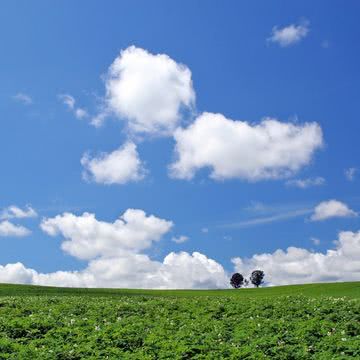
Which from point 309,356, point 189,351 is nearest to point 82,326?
point 189,351

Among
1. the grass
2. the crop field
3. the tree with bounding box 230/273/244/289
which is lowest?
the crop field

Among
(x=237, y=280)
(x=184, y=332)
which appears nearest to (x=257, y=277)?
(x=237, y=280)

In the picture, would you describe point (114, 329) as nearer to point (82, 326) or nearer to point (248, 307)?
point (82, 326)

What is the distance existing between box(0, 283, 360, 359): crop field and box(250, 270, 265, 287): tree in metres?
102

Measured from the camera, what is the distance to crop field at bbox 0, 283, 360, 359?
49.0 feet

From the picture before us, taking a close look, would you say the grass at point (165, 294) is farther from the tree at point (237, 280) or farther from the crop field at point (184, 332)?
the tree at point (237, 280)

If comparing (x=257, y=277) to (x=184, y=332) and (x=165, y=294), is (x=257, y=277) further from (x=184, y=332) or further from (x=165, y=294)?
(x=184, y=332)

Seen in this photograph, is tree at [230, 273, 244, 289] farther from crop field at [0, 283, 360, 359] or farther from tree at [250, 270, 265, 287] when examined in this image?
crop field at [0, 283, 360, 359]

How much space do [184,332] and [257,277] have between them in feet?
367

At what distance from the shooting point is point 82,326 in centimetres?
1942

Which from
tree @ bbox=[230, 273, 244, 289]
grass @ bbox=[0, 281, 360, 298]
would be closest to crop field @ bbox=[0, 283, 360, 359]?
grass @ bbox=[0, 281, 360, 298]

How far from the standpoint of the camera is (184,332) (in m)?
17.5

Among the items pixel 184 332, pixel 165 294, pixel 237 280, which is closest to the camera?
pixel 184 332

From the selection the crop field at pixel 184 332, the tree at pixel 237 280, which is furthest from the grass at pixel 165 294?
the tree at pixel 237 280
